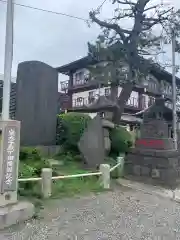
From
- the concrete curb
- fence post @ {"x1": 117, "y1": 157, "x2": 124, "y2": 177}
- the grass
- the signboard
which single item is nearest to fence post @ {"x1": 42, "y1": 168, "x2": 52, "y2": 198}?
the grass

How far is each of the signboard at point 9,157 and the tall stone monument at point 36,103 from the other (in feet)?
16.2

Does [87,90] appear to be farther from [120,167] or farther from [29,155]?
[29,155]

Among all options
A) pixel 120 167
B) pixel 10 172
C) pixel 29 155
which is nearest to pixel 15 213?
pixel 10 172

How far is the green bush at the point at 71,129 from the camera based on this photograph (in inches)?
365

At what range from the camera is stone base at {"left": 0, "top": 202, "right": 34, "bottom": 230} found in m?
3.90

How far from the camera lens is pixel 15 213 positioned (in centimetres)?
405

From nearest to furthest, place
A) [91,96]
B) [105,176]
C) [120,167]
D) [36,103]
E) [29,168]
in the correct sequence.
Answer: [29,168] < [105,176] < [120,167] < [36,103] < [91,96]

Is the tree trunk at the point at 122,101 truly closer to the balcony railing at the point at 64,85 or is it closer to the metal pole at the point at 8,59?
the metal pole at the point at 8,59

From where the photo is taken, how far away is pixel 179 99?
21.2 metres

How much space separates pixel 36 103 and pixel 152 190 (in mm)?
4858

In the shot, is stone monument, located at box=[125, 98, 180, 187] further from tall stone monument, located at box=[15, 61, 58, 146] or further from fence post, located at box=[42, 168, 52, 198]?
fence post, located at box=[42, 168, 52, 198]

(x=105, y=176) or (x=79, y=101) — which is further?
(x=79, y=101)

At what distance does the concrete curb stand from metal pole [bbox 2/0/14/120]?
4254mm

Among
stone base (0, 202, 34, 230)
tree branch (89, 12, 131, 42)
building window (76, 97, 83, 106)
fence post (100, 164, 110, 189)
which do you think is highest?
tree branch (89, 12, 131, 42)
